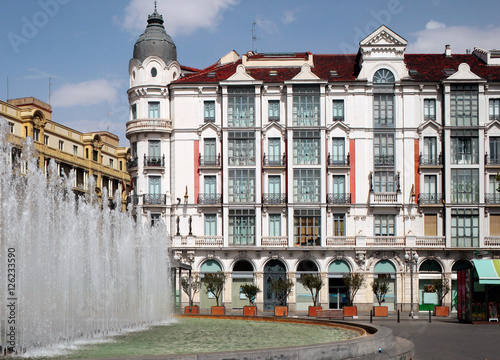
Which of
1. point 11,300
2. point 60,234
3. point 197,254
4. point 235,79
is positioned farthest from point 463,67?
point 11,300

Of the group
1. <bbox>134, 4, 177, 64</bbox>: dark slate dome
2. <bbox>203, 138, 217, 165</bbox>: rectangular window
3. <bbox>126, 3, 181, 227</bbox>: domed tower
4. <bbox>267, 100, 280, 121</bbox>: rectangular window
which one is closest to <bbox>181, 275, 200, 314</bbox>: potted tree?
<bbox>126, 3, 181, 227</bbox>: domed tower

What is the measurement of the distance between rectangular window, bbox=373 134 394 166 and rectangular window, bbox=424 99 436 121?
326cm

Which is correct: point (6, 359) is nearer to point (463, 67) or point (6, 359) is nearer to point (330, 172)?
point (330, 172)

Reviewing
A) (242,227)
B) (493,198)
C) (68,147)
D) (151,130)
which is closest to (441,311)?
(493,198)

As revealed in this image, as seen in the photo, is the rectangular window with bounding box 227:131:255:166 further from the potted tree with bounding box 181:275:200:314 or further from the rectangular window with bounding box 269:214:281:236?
the potted tree with bounding box 181:275:200:314

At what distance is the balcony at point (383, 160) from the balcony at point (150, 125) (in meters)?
16.8

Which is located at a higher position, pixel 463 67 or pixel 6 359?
pixel 463 67

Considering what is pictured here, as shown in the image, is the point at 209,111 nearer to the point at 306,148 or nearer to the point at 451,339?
the point at 306,148

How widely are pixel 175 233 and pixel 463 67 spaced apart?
2627cm

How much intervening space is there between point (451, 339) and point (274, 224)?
30.0 m

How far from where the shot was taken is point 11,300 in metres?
22.0

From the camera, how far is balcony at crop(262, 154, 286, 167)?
6194 centimetres

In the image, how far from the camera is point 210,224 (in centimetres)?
6206

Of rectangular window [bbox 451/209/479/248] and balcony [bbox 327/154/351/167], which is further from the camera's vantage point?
balcony [bbox 327/154/351/167]
